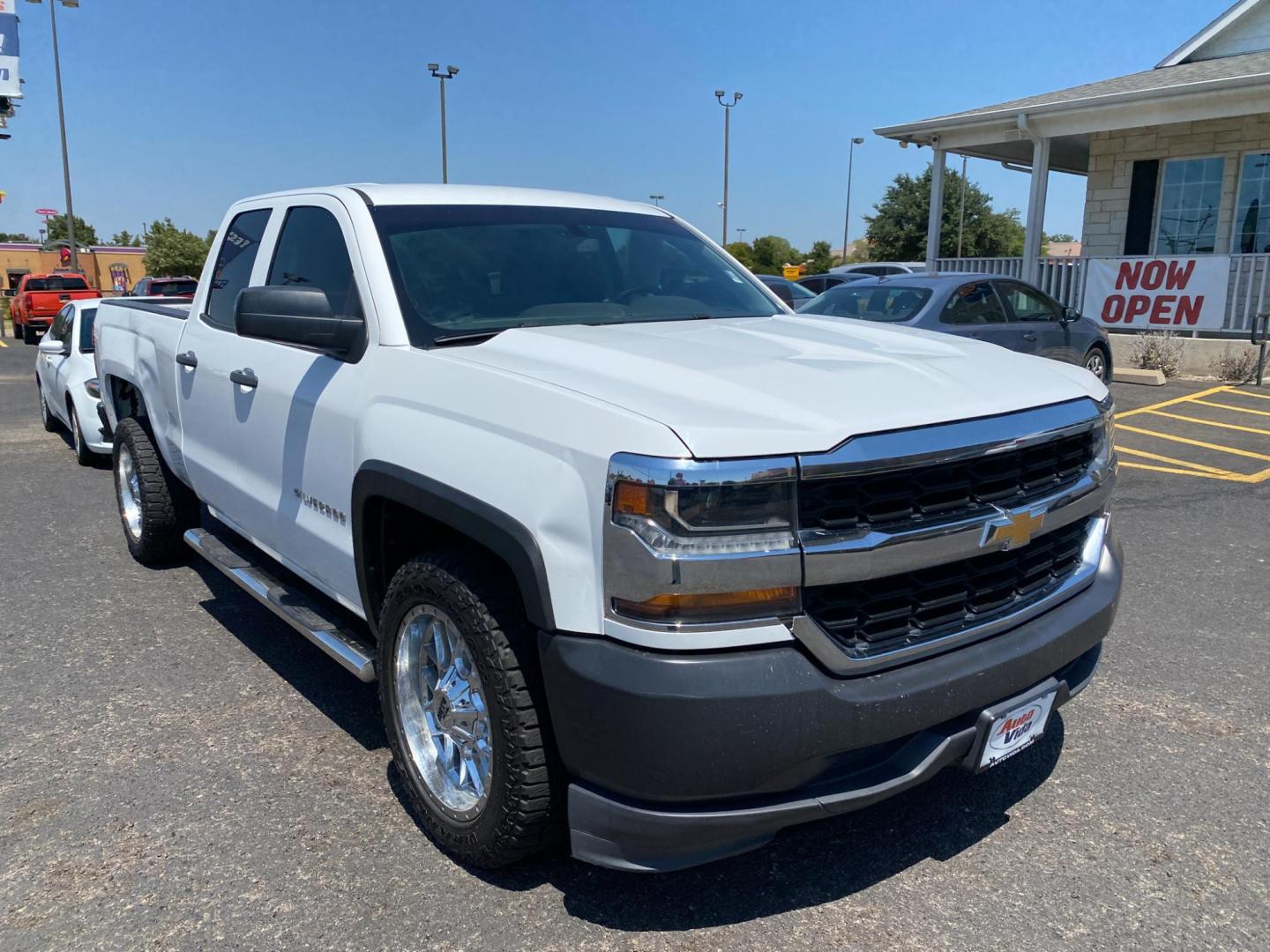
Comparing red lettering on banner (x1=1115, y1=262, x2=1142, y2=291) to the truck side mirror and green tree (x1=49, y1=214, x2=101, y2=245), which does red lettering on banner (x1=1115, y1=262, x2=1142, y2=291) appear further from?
green tree (x1=49, y1=214, x2=101, y2=245)

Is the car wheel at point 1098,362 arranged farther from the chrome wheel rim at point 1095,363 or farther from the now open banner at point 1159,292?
the now open banner at point 1159,292

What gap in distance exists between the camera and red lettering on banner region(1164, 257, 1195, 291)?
1429 centimetres

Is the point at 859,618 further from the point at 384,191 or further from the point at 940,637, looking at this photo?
the point at 384,191

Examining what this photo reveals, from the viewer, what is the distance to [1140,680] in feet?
13.3

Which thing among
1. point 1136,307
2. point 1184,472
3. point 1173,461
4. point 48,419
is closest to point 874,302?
point 1173,461

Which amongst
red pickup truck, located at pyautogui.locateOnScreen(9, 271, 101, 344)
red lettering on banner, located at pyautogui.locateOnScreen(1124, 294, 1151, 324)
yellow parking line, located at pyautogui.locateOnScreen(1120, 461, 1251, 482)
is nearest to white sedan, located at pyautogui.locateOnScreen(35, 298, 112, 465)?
yellow parking line, located at pyautogui.locateOnScreen(1120, 461, 1251, 482)

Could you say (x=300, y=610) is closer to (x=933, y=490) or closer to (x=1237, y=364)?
(x=933, y=490)

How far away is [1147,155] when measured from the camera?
639 inches

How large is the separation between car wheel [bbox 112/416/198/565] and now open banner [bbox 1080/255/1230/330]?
14.1 meters

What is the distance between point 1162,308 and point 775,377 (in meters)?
14.4

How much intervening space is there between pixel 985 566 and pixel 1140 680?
2017 mm

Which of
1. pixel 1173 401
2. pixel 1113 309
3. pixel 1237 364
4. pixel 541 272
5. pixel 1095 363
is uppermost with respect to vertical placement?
pixel 541 272

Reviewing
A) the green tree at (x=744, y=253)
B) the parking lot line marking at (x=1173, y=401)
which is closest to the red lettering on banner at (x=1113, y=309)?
the parking lot line marking at (x=1173, y=401)

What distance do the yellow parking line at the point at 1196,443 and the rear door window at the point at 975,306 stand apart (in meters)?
1.72
